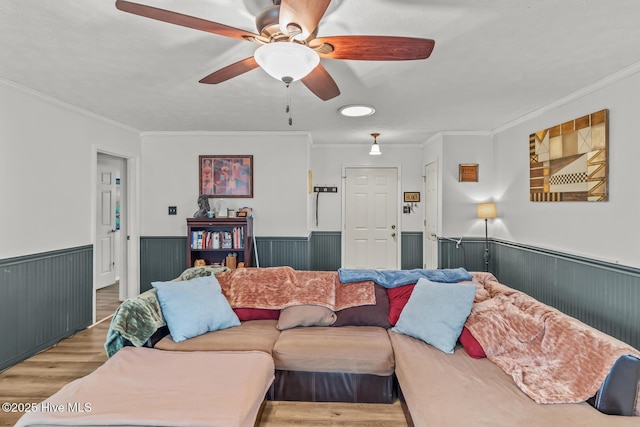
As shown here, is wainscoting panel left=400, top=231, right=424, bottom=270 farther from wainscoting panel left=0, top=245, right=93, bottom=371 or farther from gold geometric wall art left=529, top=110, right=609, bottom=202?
wainscoting panel left=0, top=245, right=93, bottom=371

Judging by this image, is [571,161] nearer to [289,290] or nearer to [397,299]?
[397,299]

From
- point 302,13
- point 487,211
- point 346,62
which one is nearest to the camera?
point 302,13

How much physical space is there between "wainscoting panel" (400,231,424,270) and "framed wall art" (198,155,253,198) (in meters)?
2.64

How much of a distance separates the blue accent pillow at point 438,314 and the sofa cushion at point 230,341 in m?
0.94

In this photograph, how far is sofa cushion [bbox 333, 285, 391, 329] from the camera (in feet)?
8.33

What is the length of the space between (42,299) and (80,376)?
94 cm

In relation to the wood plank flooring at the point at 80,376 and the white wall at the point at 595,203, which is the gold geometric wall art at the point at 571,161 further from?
the wood plank flooring at the point at 80,376

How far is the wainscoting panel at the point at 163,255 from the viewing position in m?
4.56

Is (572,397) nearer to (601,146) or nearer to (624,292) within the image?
(624,292)

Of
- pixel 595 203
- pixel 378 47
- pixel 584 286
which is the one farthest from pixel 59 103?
pixel 584 286

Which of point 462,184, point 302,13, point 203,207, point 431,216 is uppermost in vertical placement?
point 302,13

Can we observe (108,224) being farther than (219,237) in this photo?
Yes

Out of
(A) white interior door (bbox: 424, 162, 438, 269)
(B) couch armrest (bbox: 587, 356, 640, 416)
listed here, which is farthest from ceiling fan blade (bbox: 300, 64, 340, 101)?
(A) white interior door (bbox: 424, 162, 438, 269)

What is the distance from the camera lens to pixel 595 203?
2768 millimetres
